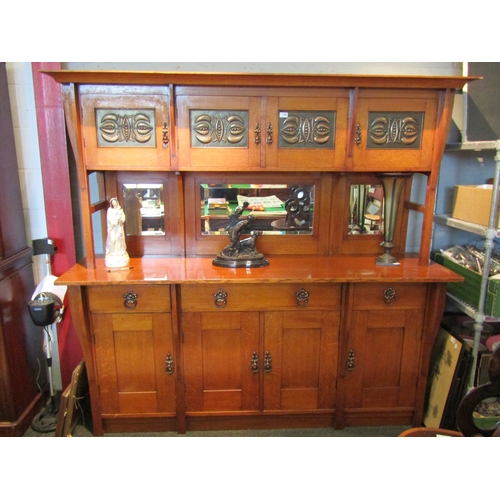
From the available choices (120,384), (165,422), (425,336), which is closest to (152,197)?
(120,384)

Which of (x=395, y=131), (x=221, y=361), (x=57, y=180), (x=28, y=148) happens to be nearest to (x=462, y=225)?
(x=395, y=131)

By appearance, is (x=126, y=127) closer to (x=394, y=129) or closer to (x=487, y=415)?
(x=394, y=129)

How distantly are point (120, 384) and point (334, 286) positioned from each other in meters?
1.27

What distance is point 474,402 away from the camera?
1.08 meters

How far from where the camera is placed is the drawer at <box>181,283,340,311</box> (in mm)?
2020

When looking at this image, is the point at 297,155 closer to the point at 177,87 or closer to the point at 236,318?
the point at 177,87

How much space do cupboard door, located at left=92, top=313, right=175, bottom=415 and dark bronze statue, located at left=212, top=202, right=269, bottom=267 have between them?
44 cm

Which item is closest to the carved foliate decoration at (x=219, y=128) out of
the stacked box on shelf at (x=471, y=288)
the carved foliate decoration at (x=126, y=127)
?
the carved foliate decoration at (x=126, y=127)

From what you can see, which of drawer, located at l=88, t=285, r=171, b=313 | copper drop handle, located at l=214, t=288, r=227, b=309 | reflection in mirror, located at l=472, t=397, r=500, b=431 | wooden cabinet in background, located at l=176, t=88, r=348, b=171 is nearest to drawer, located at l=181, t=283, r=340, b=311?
copper drop handle, located at l=214, t=288, r=227, b=309

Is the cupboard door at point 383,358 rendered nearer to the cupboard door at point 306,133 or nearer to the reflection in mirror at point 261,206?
the reflection in mirror at point 261,206

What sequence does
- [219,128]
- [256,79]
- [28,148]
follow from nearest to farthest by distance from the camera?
[256,79]
[219,128]
[28,148]

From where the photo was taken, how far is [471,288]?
2.11 m

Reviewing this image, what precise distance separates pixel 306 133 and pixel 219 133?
1.48 feet

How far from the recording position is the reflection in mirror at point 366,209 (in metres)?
2.33
